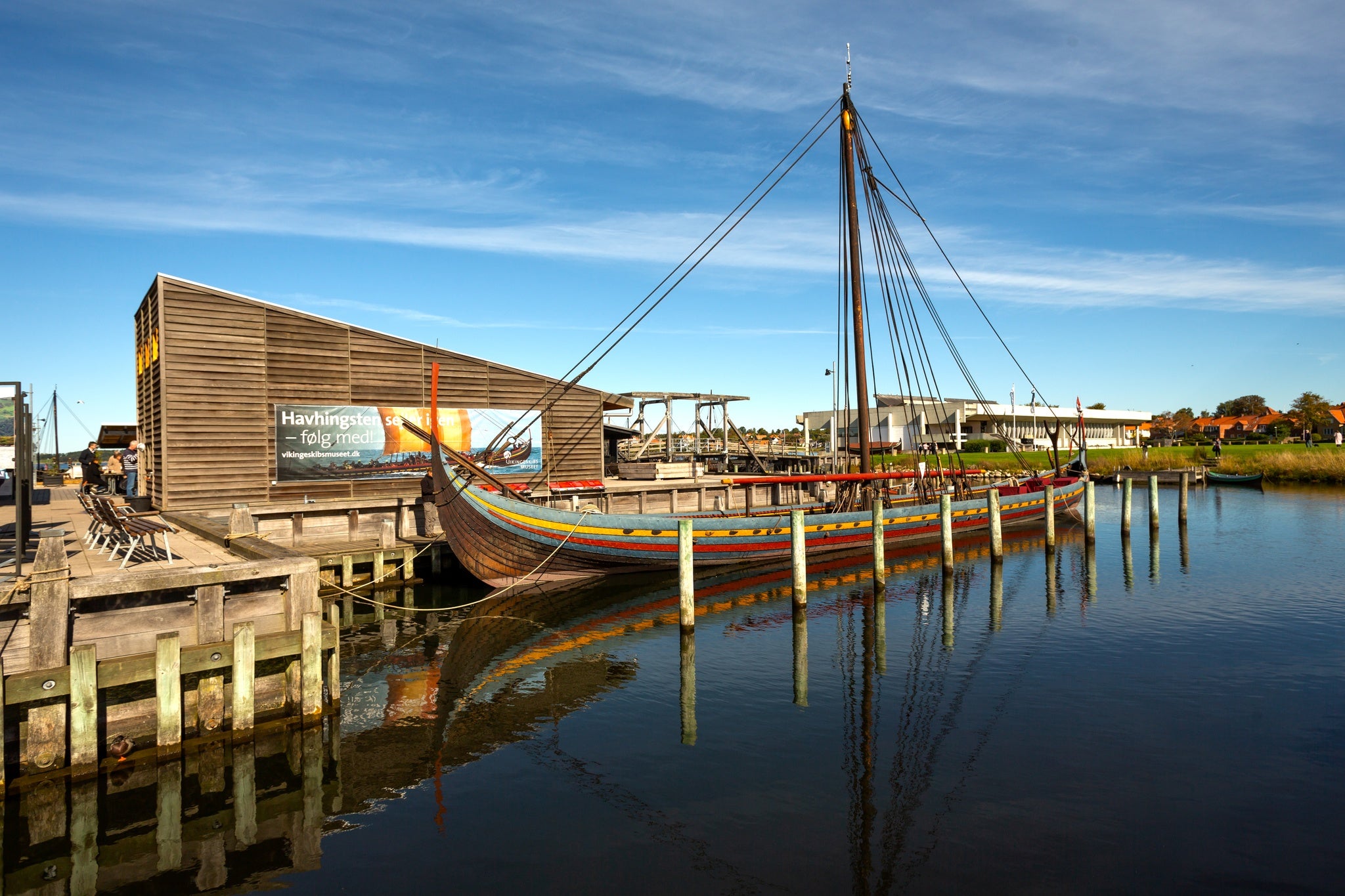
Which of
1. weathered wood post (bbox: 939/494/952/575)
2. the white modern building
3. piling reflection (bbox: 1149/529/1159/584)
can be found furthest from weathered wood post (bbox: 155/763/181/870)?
the white modern building

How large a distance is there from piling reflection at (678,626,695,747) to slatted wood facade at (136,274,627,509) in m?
11.7

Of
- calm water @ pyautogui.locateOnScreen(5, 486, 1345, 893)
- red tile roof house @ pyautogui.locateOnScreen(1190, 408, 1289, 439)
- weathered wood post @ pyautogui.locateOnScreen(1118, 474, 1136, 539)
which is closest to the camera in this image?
calm water @ pyautogui.locateOnScreen(5, 486, 1345, 893)

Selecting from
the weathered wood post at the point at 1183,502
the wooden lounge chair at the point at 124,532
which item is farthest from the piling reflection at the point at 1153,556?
the wooden lounge chair at the point at 124,532

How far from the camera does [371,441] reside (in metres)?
26.6

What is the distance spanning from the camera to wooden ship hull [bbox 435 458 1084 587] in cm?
2028

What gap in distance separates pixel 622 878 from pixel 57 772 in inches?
269

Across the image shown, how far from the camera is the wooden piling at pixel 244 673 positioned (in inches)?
404

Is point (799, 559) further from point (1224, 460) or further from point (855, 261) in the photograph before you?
point (1224, 460)

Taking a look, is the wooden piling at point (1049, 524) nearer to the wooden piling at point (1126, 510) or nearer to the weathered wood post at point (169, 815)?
the wooden piling at point (1126, 510)

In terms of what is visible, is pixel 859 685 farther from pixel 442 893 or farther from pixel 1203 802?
pixel 442 893

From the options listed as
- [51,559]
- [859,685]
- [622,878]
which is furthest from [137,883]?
[859,685]

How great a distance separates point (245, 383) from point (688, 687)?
18.2m

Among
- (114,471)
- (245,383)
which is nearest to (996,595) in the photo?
(245,383)

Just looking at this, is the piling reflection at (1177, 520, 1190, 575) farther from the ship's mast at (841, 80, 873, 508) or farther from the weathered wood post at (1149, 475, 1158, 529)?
the ship's mast at (841, 80, 873, 508)
